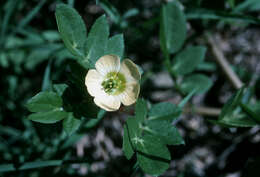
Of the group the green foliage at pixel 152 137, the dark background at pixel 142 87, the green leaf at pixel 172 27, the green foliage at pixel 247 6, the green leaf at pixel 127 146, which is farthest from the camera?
the dark background at pixel 142 87

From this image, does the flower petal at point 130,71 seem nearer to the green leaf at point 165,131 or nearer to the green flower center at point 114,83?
the green flower center at point 114,83

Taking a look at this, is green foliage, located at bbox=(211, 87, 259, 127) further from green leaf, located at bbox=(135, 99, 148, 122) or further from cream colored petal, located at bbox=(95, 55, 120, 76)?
cream colored petal, located at bbox=(95, 55, 120, 76)

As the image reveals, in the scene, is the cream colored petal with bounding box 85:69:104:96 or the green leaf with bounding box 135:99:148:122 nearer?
the cream colored petal with bounding box 85:69:104:96

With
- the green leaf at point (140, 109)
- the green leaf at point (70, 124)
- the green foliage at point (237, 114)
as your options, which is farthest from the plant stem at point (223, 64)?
the green leaf at point (70, 124)

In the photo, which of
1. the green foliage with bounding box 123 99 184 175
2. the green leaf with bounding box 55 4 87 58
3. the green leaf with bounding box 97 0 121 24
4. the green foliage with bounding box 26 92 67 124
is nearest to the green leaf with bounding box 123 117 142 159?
the green foliage with bounding box 123 99 184 175

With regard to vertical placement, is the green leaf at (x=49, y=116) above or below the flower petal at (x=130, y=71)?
below

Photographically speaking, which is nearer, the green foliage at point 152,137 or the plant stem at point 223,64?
the green foliage at point 152,137
